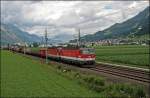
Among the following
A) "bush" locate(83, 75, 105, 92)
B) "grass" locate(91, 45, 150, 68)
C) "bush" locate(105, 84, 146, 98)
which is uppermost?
"bush" locate(105, 84, 146, 98)

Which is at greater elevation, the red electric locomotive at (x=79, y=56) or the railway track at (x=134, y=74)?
the red electric locomotive at (x=79, y=56)

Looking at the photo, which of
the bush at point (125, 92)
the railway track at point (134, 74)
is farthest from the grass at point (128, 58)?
the bush at point (125, 92)

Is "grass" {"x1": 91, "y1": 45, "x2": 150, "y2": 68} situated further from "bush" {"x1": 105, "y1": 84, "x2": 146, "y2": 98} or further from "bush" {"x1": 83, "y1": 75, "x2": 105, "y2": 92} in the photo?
"bush" {"x1": 105, "y1": 84, "x2": 146, "y2": 98}

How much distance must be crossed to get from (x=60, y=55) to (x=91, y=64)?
57.1ft

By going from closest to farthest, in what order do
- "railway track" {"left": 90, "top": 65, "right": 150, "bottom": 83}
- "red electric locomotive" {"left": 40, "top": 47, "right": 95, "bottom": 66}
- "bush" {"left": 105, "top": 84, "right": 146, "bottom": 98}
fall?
"bush" {"left": 105, "top": 84, "right": 146, "bottom": 98} < "railway track" {"left": 90, "top": 65, "right": 150, "bottom": 83} < "red electric locomotive" {"left": 40, "top": 47, "right": 95, "bottom": 66}

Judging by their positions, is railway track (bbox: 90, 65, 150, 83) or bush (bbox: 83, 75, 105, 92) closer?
bush (bbox: 83, 75, 105, 92)

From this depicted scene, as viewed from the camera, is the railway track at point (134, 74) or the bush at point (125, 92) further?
the railway track at point (134, 74)

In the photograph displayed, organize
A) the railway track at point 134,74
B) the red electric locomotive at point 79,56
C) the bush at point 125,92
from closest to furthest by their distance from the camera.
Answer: the bush at point 125,92 → the railway track at point 134,74 → the red electric locomotive at point 79,56

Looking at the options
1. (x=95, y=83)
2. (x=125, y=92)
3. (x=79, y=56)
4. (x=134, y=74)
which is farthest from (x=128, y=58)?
(x=125, y=92)

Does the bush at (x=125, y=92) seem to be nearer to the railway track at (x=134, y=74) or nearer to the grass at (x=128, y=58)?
the railway track at (x=134, y=74)

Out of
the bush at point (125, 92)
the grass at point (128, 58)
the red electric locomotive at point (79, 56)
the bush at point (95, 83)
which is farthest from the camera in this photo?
the grass at point (128, 58)

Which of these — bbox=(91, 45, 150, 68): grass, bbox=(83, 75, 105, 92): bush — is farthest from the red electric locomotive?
bbox=(83, 75, 105, 92): bush

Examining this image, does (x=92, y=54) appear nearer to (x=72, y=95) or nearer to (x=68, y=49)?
(x=68, y=49)

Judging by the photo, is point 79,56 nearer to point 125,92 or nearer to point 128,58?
point 128,58
